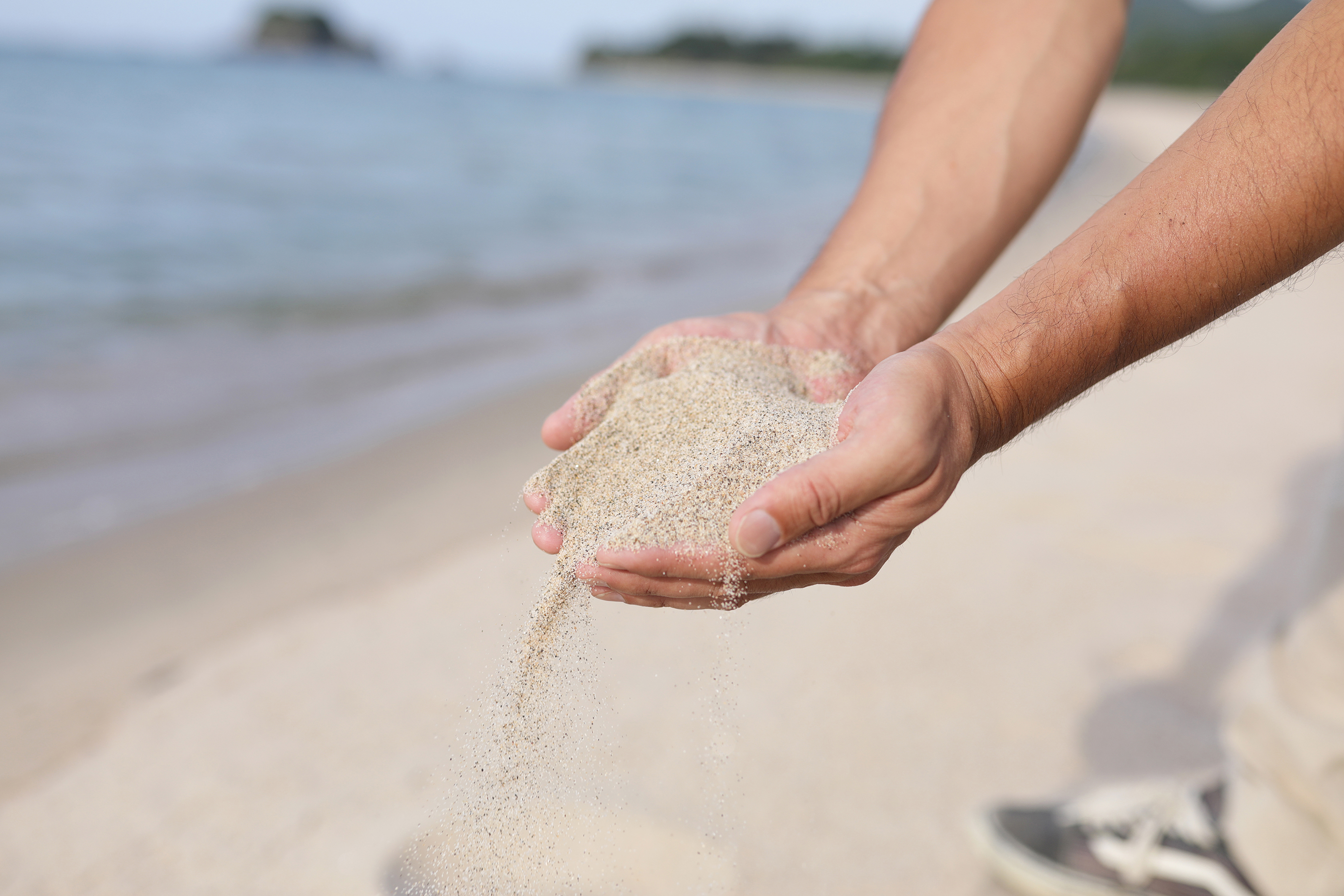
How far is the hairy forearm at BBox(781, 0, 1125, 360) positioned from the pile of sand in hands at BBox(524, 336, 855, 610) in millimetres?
182

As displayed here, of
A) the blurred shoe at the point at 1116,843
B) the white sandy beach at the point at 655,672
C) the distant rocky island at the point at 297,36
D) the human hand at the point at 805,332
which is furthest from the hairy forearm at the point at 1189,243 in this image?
the distant rocky island at the point at 297,36

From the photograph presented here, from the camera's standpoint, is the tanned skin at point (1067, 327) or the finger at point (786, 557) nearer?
the tanned skin at point (1067, 327)

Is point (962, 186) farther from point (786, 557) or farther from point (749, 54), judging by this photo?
point (749, 54)

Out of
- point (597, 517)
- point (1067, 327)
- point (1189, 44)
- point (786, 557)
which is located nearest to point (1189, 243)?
point (1067, 327)

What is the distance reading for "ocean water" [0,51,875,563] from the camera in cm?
453

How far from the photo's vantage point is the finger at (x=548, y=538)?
144 cm

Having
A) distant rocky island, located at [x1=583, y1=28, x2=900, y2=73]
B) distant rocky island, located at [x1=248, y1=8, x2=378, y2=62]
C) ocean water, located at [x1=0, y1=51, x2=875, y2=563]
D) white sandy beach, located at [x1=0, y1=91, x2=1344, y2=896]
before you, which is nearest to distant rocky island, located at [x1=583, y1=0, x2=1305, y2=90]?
distant rocky island, located at [x1=583, y1=28, x2=900, y2=73]

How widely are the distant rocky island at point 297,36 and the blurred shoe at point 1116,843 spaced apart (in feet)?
322

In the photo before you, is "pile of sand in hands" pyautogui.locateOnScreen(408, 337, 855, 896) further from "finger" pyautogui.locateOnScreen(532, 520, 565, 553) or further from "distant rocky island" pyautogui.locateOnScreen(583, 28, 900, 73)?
"distant rocky island" pyautogui.locateOnScreen(583, 28, 900, 73)

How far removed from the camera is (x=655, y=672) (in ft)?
8.41

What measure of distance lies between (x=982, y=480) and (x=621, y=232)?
832 centimetres

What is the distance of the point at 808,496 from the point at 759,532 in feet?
0.26

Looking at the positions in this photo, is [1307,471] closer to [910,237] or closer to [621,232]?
[910,237]

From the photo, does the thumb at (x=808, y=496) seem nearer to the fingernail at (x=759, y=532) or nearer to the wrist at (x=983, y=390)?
the fingernail at (x=759, y=532)
